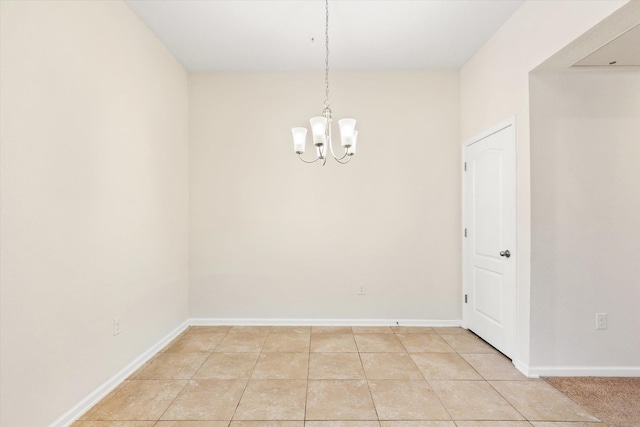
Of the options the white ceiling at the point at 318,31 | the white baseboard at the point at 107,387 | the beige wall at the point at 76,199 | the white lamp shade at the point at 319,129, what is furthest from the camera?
the white ceiling at the point at 318,31

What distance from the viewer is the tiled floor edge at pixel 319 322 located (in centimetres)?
374

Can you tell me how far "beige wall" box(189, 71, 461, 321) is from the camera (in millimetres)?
3766

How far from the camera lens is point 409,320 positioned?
3756 mm

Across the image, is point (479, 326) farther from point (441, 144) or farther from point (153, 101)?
point (153, 101)

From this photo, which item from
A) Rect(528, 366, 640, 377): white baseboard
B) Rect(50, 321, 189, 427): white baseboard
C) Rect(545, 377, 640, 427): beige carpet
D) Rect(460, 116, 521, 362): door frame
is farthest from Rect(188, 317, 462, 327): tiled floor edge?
Rect(545, 377, 640, 427): beige carpet

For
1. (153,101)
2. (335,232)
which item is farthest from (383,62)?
(153,101)

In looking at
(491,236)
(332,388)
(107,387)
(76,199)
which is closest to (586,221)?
(491,236)

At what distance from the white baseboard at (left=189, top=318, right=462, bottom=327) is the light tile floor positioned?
1.24ft

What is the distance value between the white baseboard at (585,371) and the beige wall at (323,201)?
1.26 meters

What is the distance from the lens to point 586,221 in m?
2.51

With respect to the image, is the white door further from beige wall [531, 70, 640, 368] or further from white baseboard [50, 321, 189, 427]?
white baseboard [50, 321, 189, 427]

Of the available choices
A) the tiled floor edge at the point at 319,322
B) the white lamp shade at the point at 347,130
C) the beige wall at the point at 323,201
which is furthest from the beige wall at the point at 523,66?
the white lamp shade at the point at 347,130

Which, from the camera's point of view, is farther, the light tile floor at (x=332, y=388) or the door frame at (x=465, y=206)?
the door frame at (x=465, y=206)

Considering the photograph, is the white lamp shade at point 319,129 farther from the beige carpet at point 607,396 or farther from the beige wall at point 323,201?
the beige carpet at point 607,396
